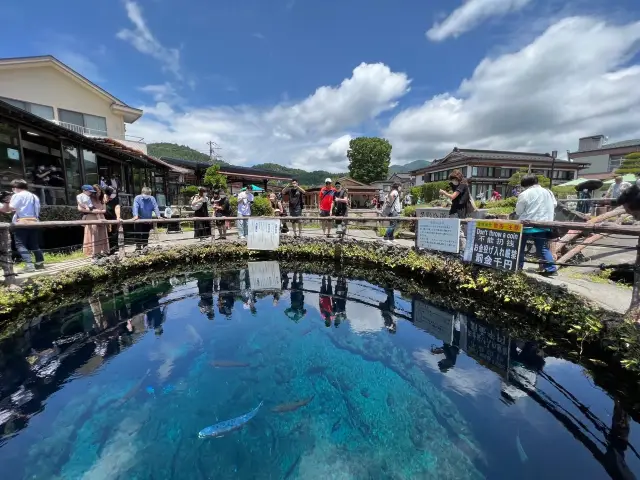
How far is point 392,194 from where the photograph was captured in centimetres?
908

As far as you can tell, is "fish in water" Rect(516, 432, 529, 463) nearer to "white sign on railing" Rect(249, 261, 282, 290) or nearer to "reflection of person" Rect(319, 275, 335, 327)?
"reflection of person" Rect(319, 275, 335, 327)

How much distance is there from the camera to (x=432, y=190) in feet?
114

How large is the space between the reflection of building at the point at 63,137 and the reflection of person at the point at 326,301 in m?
8.69

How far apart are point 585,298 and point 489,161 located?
37.5 m

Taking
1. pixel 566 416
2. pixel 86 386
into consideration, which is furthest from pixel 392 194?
pixel 86 386

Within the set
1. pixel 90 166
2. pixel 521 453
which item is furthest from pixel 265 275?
pixel 90 166

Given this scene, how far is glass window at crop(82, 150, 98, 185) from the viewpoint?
482 inches

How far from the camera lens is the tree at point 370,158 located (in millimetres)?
58031

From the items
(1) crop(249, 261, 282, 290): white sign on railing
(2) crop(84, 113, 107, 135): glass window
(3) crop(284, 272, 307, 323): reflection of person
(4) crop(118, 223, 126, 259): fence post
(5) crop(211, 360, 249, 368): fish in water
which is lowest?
(5) crop(211, 360, 249, 368): fish in water

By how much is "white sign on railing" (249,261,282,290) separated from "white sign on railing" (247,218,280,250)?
662mm

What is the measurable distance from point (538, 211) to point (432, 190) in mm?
31199

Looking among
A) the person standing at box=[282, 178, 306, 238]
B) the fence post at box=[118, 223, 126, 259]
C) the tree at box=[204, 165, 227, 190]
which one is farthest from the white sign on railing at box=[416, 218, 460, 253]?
the tree at box=[204, 165, 227, 190]

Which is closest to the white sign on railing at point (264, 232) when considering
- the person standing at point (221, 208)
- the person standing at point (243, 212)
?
the person standing at point (243, 212)

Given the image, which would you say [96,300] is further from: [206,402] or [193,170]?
[193,170]
